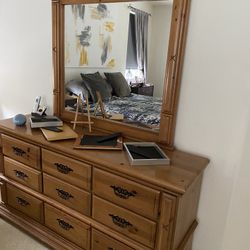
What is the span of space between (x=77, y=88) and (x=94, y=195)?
2.69 feet

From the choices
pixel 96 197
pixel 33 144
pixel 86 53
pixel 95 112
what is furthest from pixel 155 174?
pixel 86 53

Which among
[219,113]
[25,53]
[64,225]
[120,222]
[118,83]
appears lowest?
[64,225]

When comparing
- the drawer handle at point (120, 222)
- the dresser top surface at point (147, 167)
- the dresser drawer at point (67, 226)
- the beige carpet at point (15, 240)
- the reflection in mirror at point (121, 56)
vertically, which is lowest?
the beige carpet at point (15, 240)

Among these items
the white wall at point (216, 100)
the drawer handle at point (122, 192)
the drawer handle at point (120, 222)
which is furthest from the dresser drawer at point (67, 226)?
the white wall at point (216, 100)

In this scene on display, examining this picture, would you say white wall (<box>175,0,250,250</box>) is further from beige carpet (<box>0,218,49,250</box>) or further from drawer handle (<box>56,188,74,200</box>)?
beige carpet (<box>0,218,49,250</box>)

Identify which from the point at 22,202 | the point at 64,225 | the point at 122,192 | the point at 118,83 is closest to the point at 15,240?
the point at 22,202

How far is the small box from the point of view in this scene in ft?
4.25

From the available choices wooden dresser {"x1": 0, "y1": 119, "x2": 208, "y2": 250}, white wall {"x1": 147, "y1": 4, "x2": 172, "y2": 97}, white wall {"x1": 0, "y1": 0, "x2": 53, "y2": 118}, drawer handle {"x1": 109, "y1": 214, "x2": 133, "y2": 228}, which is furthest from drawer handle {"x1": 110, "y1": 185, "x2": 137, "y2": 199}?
white wall {"x1": 0, "y1": 0, "x2": 53, "y2": 118}

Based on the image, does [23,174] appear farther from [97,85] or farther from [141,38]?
[141,38]

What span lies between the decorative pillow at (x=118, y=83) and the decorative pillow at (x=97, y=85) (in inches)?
1.5

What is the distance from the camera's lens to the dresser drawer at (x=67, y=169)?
1431 millimetres

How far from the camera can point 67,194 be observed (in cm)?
156

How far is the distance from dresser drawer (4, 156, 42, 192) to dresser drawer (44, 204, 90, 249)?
0.18 meters

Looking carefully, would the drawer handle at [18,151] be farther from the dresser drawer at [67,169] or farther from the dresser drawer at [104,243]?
the dresser drawer at [104,243]
